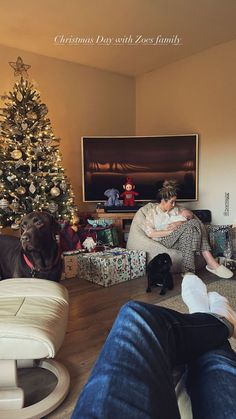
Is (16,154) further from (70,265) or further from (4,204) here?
(70,265)

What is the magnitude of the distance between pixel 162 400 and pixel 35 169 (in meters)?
3.06

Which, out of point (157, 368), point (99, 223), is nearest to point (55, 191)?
point (99, 223)

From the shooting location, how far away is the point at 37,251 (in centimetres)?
204

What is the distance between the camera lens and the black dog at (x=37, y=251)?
6.66 feet

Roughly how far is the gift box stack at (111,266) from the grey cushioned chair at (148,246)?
0.35ft

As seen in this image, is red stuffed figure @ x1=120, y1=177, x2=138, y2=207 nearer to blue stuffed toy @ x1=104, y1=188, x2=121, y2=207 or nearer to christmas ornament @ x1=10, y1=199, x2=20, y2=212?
blue stuffed toy @ x1=104, y1=188, x2=121, y2=207

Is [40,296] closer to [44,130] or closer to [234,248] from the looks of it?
[44,130]

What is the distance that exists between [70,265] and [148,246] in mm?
798

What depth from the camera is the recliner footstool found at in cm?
120

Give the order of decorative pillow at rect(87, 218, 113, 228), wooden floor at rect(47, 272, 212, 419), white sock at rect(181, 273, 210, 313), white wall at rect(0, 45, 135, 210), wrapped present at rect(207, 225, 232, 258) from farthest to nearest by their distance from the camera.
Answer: white wall at rect(0, 45, 135, 210), decorative pillow at rect(87, 218, 113, 228), wrapped present at rect(207, 225, 232, 258), wooden floor at rect(47, 272, 212, 419), white sock at rect(181, 273, 210, 313)

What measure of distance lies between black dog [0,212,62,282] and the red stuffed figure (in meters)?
2.08

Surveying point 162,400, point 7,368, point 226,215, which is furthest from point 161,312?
point 226,215

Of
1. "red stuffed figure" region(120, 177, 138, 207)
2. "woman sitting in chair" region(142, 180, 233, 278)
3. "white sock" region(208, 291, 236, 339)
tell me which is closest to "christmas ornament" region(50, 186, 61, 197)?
"woman sitting in chair" region(142, 180, 233, 278)

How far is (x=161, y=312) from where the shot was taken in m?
0.96
